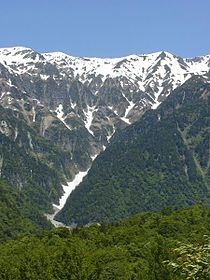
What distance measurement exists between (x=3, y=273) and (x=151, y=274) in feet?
107

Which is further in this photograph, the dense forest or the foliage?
Result: the dense forest

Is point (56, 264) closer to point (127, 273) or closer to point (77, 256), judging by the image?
point (77, 256)

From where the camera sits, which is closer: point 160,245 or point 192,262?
point 192,262

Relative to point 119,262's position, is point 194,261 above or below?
above

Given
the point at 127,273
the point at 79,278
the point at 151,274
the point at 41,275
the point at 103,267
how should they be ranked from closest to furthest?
1. the point at 151,274
2. the point at 79,278
3. the point at 41,275
4. the point at 127,273
5. the point at 103,267

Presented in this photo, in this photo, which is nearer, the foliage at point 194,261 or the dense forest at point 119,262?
the foliage at point 194,261

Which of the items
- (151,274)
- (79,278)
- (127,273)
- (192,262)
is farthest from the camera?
(127,273)

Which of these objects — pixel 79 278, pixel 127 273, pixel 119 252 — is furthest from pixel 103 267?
pixel 79 278

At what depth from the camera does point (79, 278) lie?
9625 centimetres

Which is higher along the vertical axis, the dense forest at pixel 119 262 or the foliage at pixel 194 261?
the foliage at pixel 194 261

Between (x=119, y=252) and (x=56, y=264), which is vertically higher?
(x=56, y=264)

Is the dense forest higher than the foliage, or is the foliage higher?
the foliage

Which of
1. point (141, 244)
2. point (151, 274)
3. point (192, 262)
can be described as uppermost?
point (192, 262)

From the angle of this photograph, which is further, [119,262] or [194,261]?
[119,262]
